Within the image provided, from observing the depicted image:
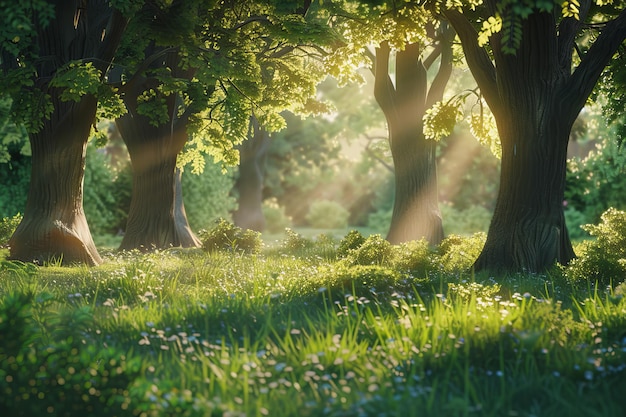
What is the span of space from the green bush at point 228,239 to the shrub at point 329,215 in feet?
86.1

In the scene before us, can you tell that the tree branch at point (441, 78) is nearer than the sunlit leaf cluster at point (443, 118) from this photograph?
No

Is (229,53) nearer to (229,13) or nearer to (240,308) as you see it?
(229,13)

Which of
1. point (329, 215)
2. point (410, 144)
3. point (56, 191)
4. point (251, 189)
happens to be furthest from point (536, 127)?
point (329, 215)

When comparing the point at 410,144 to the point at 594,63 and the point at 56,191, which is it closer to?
the point at 594,63

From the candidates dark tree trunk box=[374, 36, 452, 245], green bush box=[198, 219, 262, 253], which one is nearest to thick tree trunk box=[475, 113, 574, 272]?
dark tree trunk box=[374, 36, 452, 245]

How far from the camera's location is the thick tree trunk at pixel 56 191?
13.2 m

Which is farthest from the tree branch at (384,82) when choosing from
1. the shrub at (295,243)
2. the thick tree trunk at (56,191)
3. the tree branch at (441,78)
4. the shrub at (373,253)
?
the thick tree trunk at (56,191)

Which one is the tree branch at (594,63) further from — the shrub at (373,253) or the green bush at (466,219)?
the green bush at (466,219)

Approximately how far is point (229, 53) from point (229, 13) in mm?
2442

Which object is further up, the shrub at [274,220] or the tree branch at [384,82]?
the tree branch at [384,82]

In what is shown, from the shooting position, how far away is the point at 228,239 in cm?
1712

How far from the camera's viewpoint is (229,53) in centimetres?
1409

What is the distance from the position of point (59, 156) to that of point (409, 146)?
8.91 m

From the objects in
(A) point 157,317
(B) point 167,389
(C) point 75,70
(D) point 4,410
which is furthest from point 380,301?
(C) point 75,70
